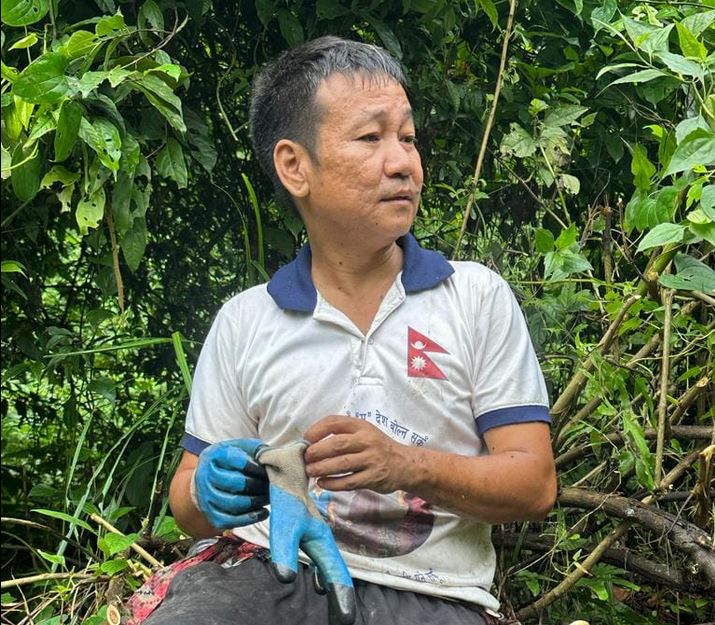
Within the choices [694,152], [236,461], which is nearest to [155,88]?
[236,461]

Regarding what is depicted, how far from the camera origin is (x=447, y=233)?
9.59 feet

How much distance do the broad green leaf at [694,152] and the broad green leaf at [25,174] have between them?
3.74ft

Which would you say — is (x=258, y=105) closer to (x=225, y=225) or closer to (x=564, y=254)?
(x=564, y=254)

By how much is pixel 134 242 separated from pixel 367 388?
2.50 ft

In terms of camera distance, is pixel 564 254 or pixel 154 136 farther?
pixel 154 136

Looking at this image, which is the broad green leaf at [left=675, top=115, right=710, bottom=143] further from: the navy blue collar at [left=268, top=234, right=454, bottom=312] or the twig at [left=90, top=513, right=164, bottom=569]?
the twig at [left=90, top=513, right=164, bottom=569]

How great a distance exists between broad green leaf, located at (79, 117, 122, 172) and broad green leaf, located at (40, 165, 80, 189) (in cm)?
16

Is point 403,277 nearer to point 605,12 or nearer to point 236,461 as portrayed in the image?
point 236,461

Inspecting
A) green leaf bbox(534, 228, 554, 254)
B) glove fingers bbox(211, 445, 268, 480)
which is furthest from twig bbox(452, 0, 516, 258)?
glove fingers bbox(211, 445, 268, 480)

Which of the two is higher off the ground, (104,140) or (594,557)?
(104,140)

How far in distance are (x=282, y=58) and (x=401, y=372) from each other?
0.66 meters

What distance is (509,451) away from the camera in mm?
1894

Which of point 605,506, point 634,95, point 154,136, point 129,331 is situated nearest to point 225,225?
point 129,331

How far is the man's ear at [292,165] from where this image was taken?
2.09 meters
